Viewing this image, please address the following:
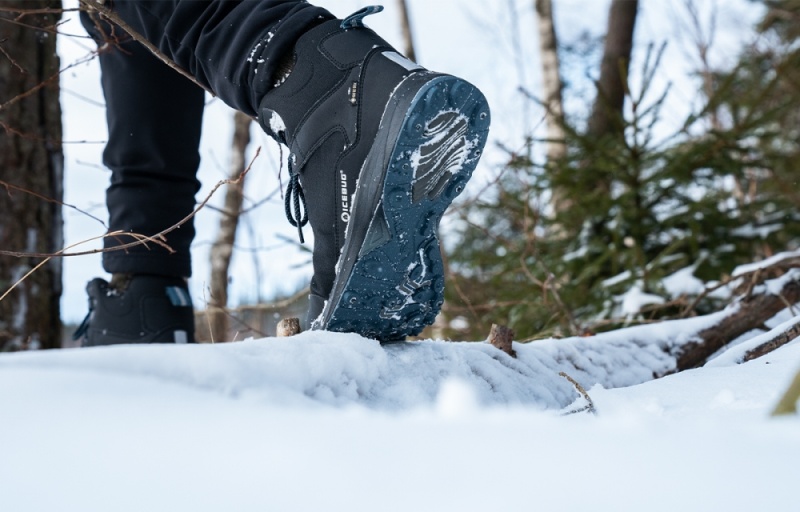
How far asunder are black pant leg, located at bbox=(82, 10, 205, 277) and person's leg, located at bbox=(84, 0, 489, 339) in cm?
42

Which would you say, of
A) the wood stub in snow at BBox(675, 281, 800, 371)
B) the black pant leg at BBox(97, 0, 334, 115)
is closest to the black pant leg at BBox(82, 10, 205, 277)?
the black pant leg at BBox(97, 0, 334, 115)

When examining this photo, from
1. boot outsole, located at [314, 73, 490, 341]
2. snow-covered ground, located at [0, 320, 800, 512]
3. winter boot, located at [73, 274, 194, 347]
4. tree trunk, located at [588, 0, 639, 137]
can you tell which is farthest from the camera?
tree trunk, located at [588, 0, 639, 137]

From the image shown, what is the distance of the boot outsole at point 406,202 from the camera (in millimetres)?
1134

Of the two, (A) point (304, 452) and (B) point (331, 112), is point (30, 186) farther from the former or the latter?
(A) point (304, 452)

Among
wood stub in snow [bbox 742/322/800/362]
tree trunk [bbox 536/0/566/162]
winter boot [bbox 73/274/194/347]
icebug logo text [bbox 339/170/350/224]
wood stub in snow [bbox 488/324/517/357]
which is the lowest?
wood stub in snow [bbox 742/322/800/362]

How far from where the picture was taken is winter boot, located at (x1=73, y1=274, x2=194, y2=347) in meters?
1.68

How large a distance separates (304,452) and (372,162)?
2.52 feet

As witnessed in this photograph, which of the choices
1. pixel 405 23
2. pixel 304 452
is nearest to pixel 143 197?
pixel 304 452

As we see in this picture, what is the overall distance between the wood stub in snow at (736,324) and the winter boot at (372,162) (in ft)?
2.55

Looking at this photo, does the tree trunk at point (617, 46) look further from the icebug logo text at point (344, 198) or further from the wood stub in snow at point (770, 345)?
the icebug logo text at point (344, 198)

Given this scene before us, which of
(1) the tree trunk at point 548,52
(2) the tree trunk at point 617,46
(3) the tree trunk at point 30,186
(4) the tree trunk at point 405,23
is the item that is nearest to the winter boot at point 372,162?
(3) the tree trunk at point 30,186

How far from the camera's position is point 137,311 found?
5.55 feet

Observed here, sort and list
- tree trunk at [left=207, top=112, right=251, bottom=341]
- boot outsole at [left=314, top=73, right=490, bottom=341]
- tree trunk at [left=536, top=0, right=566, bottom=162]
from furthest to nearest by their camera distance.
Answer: tree trunk at [left=536, top=0, right=566, bottom=162] < tree trunk at [left=207, top=112, right=251, bottom=341] < boot outsole at [left=314, top=73, right=490, bottom=341]

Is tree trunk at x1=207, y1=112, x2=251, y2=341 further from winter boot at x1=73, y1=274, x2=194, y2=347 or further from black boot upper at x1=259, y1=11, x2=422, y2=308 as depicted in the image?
black boot upper at x1=259, y1=11, x2=422, y2=308
